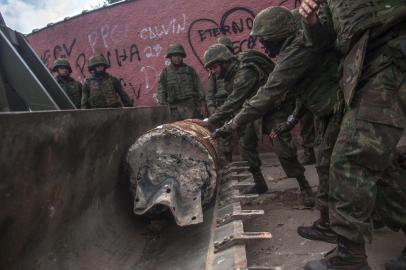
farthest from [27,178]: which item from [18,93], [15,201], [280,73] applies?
[280,73]

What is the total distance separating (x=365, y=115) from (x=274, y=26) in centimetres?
144

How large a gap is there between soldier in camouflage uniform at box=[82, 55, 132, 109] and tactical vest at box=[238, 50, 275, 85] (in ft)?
10.5

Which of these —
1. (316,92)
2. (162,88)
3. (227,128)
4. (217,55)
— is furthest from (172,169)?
(162,88)

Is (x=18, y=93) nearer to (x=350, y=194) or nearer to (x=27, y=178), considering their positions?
(x=27, y=178)

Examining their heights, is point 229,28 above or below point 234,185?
above

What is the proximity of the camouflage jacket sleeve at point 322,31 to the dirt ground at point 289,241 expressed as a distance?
4.46ft

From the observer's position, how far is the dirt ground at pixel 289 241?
2479mm

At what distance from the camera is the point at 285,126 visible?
3547 mm

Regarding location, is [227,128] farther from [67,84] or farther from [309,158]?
[67,84]

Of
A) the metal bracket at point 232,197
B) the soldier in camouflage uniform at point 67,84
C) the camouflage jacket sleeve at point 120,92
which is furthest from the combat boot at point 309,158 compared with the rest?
the soldier in camouflage uniform at point 67,84

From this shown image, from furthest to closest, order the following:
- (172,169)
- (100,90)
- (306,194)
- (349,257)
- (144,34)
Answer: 1. (144,34)
2. (100,90)
3. (306,194)
4. (172,169)
5. (349,257)

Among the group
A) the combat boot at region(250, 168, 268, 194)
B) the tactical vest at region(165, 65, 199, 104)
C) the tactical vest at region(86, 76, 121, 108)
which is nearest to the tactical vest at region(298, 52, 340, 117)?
the combat boot at region(250, 168, 268, 194)

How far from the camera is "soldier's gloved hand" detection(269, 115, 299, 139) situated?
137 inches

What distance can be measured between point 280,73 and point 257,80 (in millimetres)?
1272
